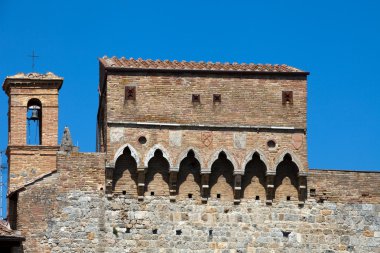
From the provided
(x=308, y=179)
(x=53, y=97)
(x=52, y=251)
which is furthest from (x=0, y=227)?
(x=308, y=179)

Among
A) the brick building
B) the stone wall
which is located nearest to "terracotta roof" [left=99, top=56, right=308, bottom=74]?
the brick building

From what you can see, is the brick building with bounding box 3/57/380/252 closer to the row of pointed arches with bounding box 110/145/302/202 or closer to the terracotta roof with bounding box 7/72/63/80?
the row of pointed arches with bounding box 110/145/302/202

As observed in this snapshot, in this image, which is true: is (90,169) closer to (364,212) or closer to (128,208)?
(128,208)

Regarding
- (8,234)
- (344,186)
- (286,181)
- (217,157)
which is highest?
(217,157)

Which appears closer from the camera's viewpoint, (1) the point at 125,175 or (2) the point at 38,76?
(1) the point at 125,175

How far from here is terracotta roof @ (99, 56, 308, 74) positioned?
155 ft

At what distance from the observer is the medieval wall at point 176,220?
4584 centimetres

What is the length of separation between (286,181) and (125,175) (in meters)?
4.53

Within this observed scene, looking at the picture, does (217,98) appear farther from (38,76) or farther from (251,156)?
(38,76)

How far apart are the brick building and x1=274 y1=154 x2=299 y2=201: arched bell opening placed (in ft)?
0.09

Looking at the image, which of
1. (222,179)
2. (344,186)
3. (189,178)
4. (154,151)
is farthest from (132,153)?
(344,186)

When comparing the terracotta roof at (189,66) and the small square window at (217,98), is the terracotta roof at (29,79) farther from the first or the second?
the small square window at (217,98)

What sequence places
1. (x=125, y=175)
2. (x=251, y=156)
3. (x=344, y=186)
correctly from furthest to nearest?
(x=344, y=186) → (x=251, y=156) → (x=125, y=175)

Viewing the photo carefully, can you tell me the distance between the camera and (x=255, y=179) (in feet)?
154
